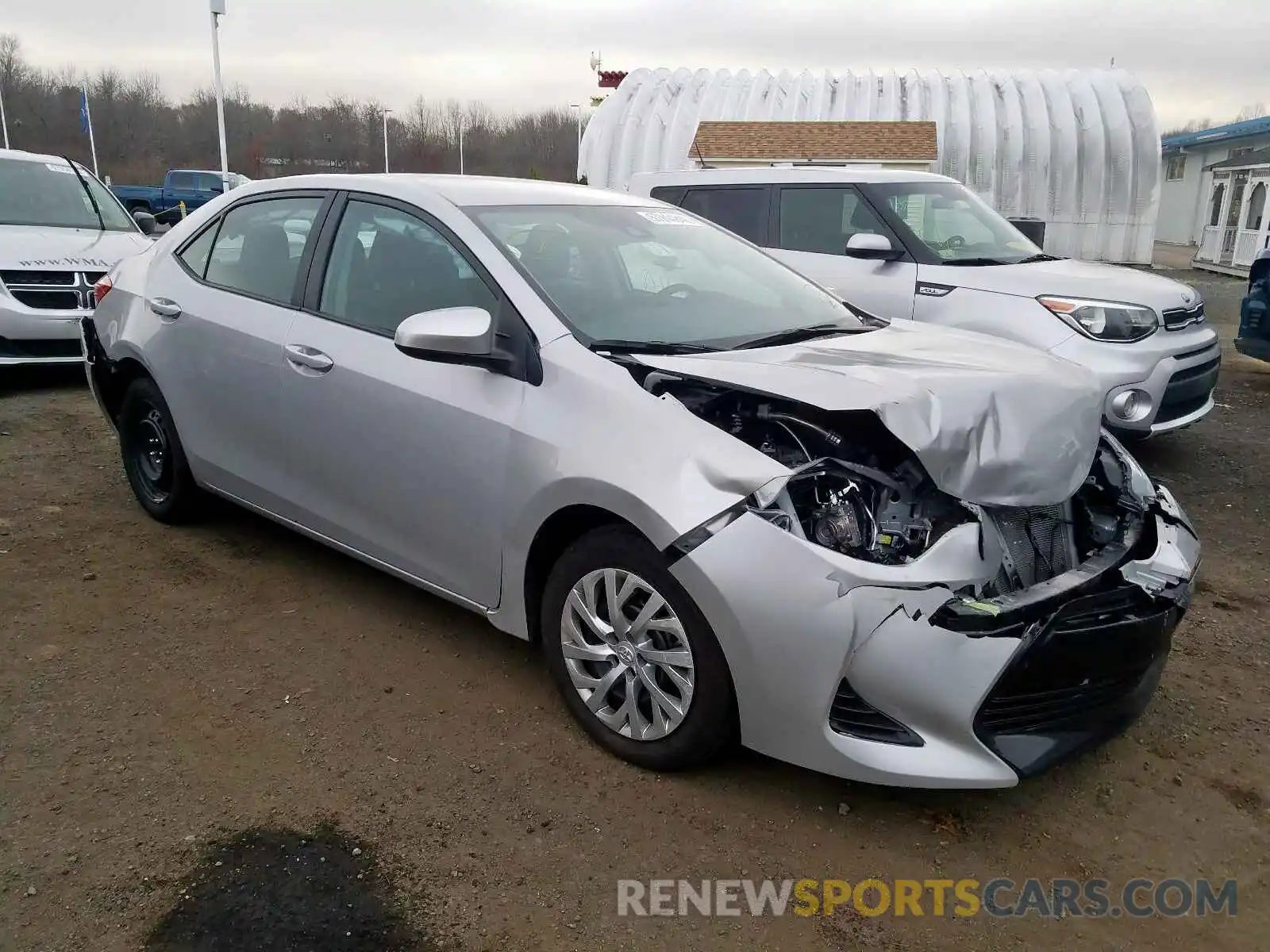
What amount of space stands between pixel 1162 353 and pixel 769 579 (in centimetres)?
425

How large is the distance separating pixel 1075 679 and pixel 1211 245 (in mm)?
25036

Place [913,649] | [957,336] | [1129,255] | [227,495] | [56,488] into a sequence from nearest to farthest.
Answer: [913,649] → [957,336] → [227,495] → [56,488] → [1129,255]

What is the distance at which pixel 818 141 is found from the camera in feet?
60.4

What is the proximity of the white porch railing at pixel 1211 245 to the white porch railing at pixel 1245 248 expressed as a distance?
141cm

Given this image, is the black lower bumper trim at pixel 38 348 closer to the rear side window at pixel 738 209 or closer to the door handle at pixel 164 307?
the door handle at pixel 164 307

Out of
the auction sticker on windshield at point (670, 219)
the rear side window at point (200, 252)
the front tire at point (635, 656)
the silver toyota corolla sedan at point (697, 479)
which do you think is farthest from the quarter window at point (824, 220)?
the front tire at point (635, 656)

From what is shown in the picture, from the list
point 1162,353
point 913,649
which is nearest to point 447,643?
point 913,649

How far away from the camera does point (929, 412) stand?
2.57m

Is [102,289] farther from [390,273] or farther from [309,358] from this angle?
[390,273]

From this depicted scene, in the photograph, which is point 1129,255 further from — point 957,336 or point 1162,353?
point 957,336

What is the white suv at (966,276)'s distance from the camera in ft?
18.3

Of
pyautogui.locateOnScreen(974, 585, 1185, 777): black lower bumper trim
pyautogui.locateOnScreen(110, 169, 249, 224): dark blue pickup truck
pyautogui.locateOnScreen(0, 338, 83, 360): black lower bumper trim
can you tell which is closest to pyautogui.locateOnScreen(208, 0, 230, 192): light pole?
pyautogui.locateOnScreen(110, 169, 249, 224): dark blue pickup truck

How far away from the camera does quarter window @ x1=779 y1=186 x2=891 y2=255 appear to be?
6508mm

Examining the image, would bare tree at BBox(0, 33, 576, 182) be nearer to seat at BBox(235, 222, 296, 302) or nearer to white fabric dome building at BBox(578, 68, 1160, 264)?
white fabric dome building at BBox(578, 68, 1160, 264)
